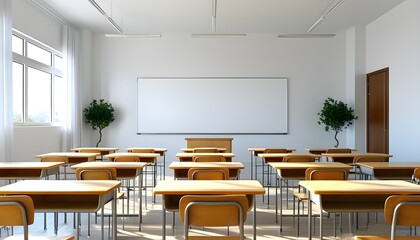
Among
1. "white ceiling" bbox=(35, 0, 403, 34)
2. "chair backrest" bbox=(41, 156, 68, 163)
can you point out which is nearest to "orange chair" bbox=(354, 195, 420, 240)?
"chair backrest" bbox=(41, 156, 68, 163)

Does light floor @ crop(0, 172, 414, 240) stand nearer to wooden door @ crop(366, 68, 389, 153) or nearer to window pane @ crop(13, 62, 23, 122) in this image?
window pane @ crop(13, 62, 23, 122)

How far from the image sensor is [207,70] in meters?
13.4

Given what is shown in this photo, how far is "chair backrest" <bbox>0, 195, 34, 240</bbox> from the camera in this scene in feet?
9.13

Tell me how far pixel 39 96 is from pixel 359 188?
348 inches

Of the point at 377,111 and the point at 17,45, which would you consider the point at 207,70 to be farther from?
the point at 17,45

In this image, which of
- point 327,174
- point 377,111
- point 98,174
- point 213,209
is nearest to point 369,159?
point 327,174

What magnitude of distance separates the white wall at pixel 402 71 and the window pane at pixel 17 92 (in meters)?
8.28

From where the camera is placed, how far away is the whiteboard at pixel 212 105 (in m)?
13.3

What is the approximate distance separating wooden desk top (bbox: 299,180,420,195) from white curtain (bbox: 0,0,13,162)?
5.99 meters

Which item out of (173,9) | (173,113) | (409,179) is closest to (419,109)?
(409,179)

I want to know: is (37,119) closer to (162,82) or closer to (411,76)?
(162,82)

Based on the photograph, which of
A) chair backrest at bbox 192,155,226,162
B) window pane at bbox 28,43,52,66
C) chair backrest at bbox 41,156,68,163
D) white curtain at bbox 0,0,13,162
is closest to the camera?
chair backrest at bbox 192,155,226,162

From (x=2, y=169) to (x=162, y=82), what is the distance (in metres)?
8.17

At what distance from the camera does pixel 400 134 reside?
10156mm
